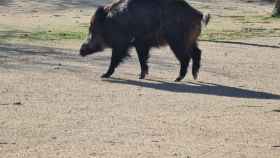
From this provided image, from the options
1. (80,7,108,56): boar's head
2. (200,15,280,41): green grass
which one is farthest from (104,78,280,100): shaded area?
(200,15,280,41): green grass

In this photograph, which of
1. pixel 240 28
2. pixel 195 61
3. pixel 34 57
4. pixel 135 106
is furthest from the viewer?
pixel 240 28

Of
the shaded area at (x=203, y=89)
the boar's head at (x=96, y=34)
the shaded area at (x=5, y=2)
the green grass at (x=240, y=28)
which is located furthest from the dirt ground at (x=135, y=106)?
the shaded area at (x=5, y=2)

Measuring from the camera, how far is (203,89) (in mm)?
12195

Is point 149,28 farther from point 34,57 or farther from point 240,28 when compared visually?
point 240,28

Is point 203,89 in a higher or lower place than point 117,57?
higher

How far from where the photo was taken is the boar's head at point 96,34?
44.2ft

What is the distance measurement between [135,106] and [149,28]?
10.2 feet

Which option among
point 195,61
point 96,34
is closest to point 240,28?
point 195,61

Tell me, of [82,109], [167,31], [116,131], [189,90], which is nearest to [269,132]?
[116,131]

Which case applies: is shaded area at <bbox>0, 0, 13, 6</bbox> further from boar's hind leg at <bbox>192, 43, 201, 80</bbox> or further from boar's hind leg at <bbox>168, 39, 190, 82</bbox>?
boar's hind leg at <bbox>168, 39, 190, 82</bbox>

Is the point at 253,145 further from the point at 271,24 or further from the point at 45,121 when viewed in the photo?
the point at 271,24

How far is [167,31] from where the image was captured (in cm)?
1319

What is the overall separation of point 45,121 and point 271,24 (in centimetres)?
1544

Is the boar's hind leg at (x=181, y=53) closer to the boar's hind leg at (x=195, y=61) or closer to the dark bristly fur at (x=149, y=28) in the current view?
the dark bristly fur at (x=149, y=28)
